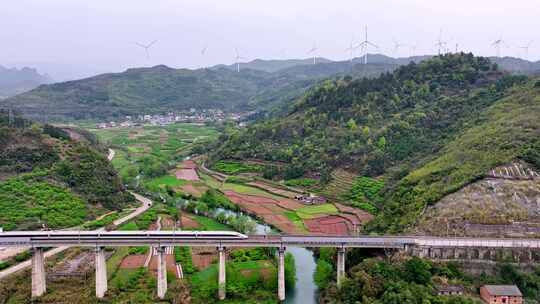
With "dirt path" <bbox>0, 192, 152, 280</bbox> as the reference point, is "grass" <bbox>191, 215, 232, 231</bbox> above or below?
below

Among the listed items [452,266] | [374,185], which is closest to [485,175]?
[452,266]

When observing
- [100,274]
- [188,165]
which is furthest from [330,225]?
[188,165]

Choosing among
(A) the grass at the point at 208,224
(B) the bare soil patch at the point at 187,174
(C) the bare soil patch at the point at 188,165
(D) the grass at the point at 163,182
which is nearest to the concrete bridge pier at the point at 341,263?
(A) the grass at the point at 208,224

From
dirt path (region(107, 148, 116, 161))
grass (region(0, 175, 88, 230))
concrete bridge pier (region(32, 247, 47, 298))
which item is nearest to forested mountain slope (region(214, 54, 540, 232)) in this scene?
dirt path (region(107, 148, 116, 161))

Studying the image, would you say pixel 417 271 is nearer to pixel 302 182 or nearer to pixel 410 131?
pixel 302 182

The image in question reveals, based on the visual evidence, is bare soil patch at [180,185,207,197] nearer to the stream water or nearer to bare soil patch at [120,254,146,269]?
bare soil patch at [120,254,146,269]

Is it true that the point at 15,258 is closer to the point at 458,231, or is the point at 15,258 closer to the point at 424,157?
the point at 458,231

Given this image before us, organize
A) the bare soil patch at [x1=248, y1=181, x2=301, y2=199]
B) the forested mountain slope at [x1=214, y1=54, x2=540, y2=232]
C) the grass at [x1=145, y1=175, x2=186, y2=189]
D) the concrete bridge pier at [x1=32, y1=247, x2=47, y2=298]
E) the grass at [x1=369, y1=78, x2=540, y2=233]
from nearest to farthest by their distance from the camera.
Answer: the concrete bridge pier at [x1=32, y1=247, x2=47, y2=298]
the grass at [x1=369, y1=78, x2=540, y2=233]
the forested mountain slope at [x1=214, y1=54, x2=540, y2=232]
the bare soil patch at [x1=248, y1=181, x2=301, y2=199]
the grass at [x1=145, y1=175, x2=186, y2=189]
